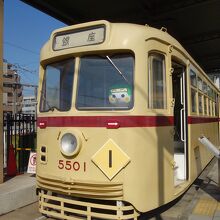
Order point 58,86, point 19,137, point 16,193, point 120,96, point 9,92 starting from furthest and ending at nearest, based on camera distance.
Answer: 1. point 9,92
2. point 19,137
3. point 16,193
4. point 58,86
5. point 120,96

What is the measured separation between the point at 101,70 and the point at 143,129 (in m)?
1.05

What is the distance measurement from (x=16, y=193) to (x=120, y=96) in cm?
287

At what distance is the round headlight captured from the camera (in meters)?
5.61

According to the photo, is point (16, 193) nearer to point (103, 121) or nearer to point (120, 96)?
point (103, 121)

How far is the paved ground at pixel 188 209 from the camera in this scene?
6.30 metres

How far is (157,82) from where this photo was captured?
5.98 meters

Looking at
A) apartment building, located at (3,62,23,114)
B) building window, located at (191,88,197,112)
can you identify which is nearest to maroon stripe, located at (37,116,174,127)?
building window, located at (191,88,197,112)

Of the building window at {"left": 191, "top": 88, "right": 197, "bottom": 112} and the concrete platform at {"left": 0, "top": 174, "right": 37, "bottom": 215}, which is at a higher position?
the building window at {"left": 191, "top": 88, "right": 197, "bottom": 112}

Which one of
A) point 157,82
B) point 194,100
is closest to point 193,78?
point 194,100

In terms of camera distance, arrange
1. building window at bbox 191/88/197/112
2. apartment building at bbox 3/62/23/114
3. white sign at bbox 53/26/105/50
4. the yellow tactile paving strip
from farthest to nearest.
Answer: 1. apartment building at bbox 3/62/23/114
2. building window at bbox 191/88/197/112
3. the yellow tactile paving strip
4. white sign at bbox 53/26/105/50

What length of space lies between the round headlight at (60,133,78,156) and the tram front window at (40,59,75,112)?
444 millimetres

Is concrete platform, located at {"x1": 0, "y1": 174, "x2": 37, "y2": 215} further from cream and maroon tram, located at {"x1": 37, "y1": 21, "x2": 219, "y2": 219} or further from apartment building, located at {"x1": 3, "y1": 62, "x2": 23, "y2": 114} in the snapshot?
apartment building, located at {"x1": 3, "y1": 62, "x2": 23, "y2": 114}

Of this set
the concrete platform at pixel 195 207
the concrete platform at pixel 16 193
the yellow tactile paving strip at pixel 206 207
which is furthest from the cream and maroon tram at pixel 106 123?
the concrete platform at pixel 16 193

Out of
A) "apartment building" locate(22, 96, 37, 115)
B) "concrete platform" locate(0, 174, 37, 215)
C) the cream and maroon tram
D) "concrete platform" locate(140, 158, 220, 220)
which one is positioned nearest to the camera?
the cream and maroon tram
